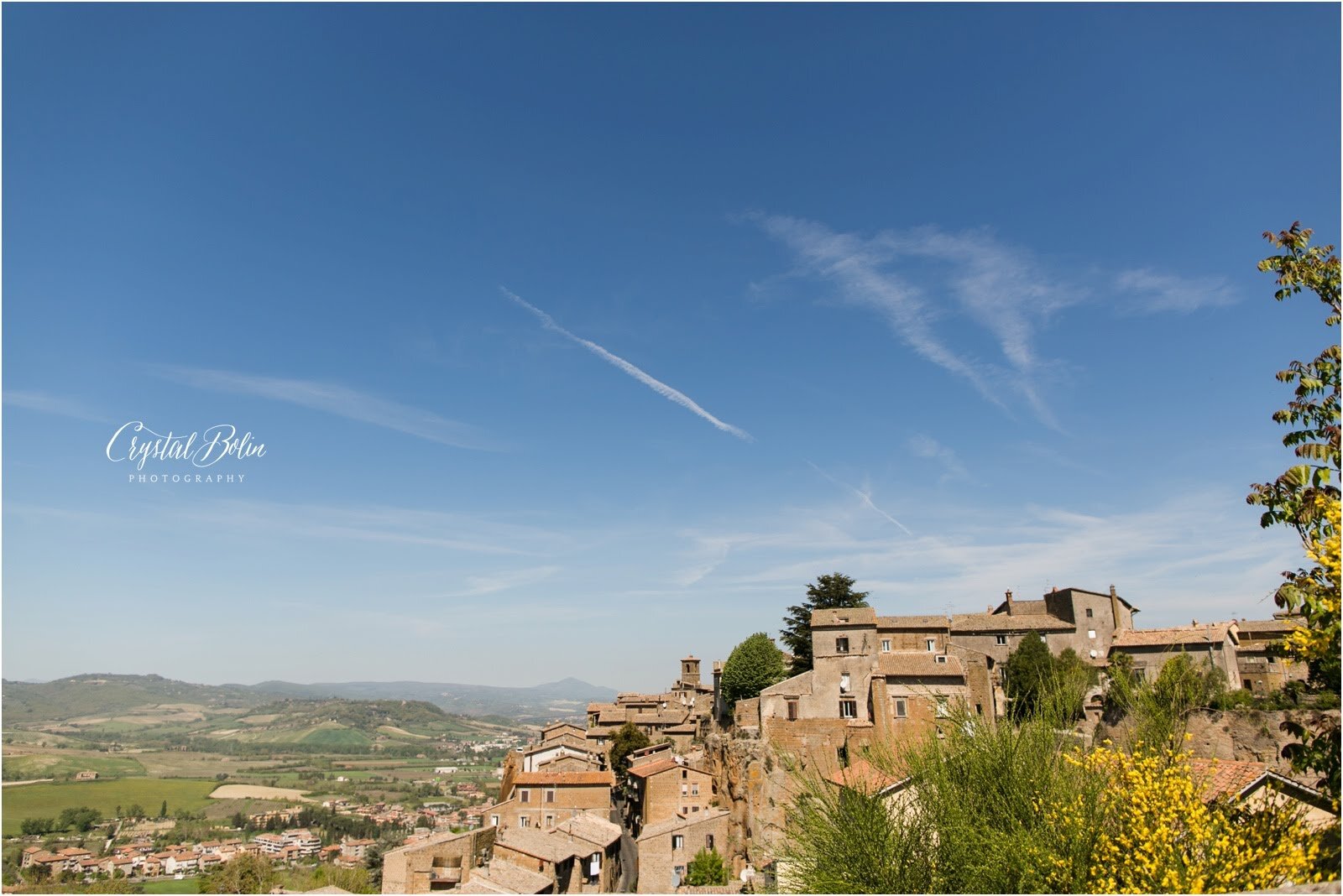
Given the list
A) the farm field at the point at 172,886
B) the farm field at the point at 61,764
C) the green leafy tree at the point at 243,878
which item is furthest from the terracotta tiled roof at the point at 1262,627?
the farm field at the point at 61,764

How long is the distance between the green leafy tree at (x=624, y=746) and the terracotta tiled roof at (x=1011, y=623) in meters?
29.9

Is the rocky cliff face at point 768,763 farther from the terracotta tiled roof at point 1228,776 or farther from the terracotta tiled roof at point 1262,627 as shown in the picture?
the terracotta tiled roof at point 1262,627

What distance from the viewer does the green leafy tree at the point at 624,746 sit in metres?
63.9

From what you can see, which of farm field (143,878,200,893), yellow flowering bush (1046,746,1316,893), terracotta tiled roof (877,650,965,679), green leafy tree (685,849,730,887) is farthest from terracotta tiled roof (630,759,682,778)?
farm field (143,878,200,893)

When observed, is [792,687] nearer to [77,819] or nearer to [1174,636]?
[1174,636]

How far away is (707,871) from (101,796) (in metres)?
131

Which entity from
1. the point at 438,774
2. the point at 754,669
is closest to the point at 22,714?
the point at 438,774

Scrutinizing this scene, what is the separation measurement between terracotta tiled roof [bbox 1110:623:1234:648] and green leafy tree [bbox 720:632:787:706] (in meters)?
23.8

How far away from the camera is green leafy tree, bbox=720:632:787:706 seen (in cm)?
5256

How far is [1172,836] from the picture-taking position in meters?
12.1

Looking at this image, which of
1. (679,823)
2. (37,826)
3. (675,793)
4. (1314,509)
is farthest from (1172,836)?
(37,826)

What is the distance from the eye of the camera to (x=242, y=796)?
132m

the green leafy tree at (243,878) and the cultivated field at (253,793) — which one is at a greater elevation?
the green leafy tree at (243,878)

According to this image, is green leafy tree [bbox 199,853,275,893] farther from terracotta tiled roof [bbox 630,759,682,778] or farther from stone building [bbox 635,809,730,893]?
stone building [bbox 635,809,730,893]
